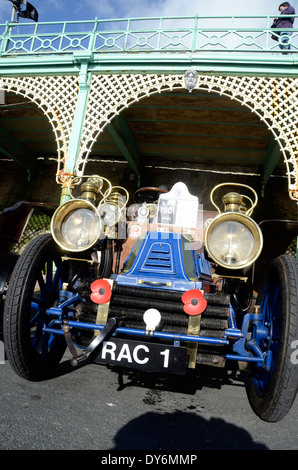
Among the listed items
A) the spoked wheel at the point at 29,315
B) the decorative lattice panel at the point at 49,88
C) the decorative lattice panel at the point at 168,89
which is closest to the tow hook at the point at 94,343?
the spoked wheel at the point at 29,315

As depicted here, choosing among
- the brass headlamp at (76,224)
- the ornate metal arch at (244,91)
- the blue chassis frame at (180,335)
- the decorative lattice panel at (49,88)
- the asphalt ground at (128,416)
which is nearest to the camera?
the asphalt ground at (128,416)

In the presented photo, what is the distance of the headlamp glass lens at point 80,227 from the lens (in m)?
2.12

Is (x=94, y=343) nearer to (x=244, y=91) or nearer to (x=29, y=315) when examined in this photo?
(x=29, y=315)

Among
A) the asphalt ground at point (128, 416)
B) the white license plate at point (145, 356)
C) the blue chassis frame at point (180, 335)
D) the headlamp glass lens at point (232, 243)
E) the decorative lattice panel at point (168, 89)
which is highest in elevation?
the decorative lattice panel at point (168, 89)

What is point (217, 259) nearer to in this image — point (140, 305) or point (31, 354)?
point (140, 305)

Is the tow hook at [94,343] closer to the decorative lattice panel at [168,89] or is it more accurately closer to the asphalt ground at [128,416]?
the asphalt ground at [128,416]

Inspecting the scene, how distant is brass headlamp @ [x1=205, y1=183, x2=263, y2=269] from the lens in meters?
1.93

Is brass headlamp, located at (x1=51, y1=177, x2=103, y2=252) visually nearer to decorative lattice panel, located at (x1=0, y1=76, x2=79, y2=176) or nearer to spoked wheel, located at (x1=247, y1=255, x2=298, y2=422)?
spoked wheel, located at (x1=247, y1=255, x2=298, y2=422)

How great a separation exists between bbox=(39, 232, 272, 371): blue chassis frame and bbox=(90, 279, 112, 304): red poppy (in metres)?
0.14

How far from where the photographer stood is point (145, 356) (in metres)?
1.72

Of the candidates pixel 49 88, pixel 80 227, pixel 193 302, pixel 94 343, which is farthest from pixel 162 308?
pixel 49 88

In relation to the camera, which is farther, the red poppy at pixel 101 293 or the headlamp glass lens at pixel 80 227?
the headlamp glass lens at pixel 80 227

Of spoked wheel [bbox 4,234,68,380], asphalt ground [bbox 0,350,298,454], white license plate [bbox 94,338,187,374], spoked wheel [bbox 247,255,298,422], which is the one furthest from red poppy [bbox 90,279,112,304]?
spoked wheel [bbox 247,255,298,422]

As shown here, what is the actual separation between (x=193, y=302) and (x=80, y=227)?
933mm
